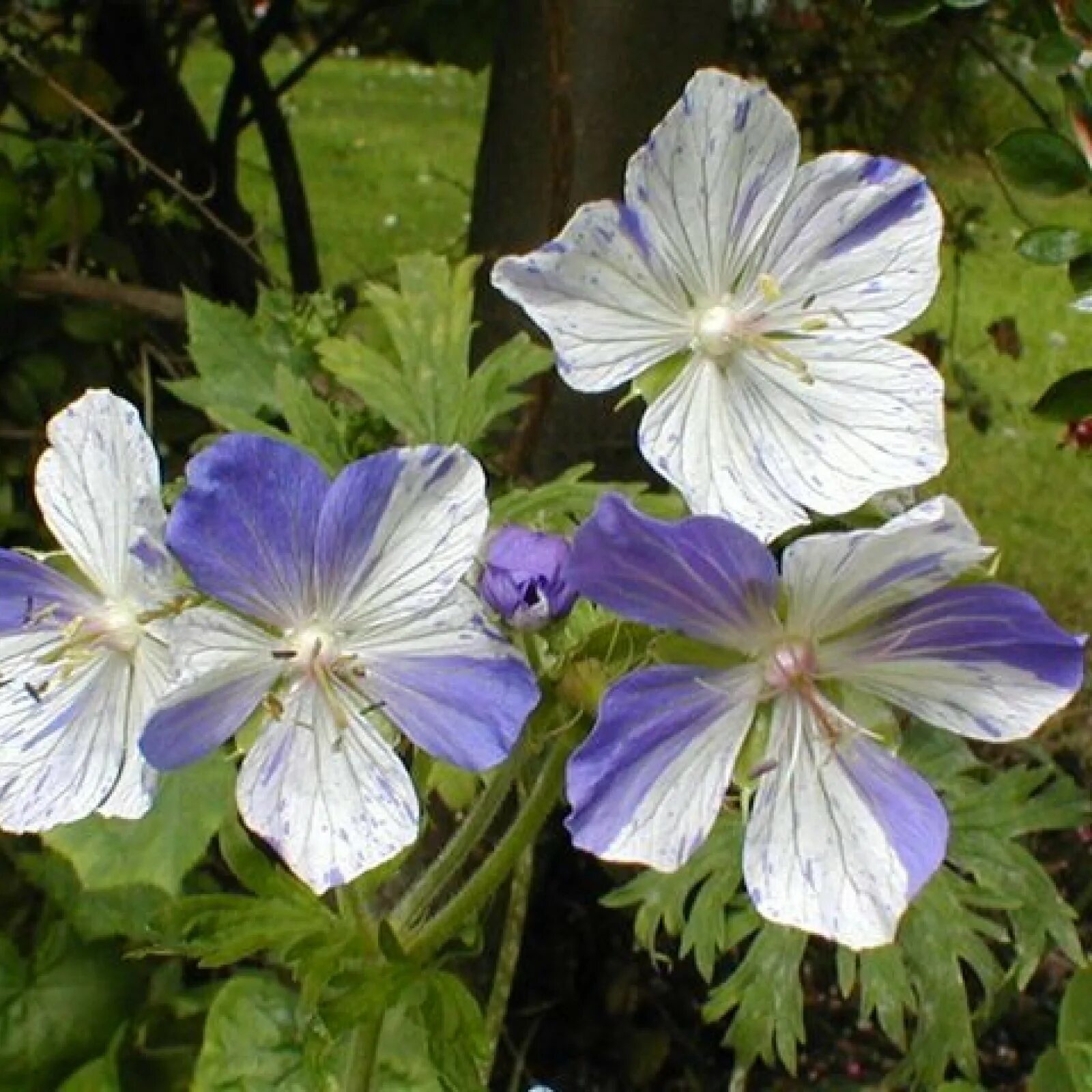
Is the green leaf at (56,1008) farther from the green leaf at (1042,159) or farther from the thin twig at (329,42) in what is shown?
the green leaf at (1042,159)

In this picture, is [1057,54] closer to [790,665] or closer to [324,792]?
[790,665]

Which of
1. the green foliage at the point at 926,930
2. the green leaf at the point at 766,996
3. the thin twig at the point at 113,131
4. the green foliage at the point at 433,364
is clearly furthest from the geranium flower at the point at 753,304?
the thin twig at the point at 113,131

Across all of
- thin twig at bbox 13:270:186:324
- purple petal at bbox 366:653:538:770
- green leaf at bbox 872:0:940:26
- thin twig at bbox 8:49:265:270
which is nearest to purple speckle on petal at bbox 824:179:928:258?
purple petal at bbox 366:653:538:770

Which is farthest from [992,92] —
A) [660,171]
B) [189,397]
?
[660,171]

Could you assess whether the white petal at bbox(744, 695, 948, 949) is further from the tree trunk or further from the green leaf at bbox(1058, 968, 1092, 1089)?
the tree trunk

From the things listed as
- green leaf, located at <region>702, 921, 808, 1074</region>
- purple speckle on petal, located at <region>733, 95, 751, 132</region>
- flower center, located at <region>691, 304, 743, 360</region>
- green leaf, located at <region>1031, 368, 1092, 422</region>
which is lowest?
green leaf, located at <region>702, 921, 808, 1074</region>

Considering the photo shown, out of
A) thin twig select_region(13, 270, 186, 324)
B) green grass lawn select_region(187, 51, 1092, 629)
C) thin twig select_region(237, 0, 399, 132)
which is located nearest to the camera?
thin twig select_region(13, 270, 186, 324)

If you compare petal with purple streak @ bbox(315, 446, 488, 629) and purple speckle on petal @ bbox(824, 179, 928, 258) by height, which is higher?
purple speckle on petal @ bbox(824, 179, 928, 258)
